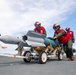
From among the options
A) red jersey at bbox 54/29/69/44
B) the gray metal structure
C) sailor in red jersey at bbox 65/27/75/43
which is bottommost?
the gray metal structure

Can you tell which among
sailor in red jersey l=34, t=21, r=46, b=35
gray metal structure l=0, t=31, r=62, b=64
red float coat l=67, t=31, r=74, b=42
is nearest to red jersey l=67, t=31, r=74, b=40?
red float coat l=67, t=31, r=74, b=42

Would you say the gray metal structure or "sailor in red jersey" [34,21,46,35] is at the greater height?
"sailor in red jersey" [34,21,46,35]

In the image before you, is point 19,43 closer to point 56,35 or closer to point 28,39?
point 28,39

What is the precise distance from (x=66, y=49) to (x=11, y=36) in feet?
14.3

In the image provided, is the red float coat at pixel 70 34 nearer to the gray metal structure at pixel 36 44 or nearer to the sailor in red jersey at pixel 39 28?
the gray metal structure at pixel 36 44

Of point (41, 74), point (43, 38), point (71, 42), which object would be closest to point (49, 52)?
point (43, 38)

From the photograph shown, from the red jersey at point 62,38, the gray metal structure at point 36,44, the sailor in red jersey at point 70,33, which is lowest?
the gray metal structure at point 36,44

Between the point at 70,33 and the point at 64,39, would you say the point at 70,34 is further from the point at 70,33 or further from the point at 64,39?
the point at 64,39

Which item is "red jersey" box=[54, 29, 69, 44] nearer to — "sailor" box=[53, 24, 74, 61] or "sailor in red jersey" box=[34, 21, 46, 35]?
"sailor" box=[53, 24, 74, 61]

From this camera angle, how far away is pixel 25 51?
10.4 metres

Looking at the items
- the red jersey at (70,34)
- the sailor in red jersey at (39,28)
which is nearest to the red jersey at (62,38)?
the red jersey at (70,34)

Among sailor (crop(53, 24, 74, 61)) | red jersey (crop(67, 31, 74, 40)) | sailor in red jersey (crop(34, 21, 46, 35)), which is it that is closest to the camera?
sailor in red jersey (crop(34, 21, 46, 35))

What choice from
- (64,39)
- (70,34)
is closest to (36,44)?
(64,39)

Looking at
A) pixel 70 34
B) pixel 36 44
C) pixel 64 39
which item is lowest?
pixel 36 44
